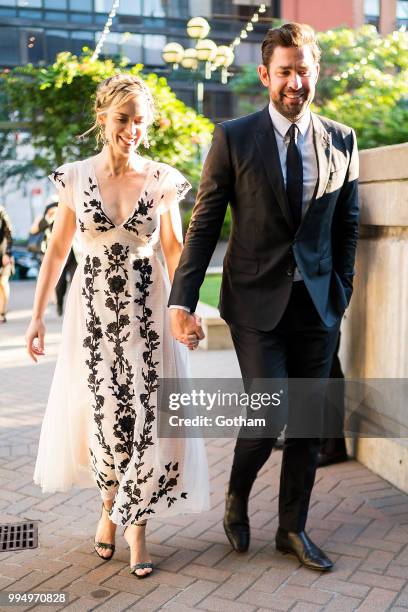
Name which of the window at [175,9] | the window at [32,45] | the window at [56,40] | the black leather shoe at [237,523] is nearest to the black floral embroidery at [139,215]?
the black leather shoe at [237,523]

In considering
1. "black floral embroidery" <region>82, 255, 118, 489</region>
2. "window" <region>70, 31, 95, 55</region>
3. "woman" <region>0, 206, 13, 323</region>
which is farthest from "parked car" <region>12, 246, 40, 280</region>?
"black floral embroidery" <region>82, 255, 118, 489</region>

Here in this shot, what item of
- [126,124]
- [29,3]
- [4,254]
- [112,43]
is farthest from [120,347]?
[112,43]

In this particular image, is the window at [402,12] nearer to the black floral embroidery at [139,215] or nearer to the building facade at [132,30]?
the building facade at [132,30]

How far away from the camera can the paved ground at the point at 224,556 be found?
304 centimetres

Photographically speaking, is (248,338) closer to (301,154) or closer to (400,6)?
(301,154)

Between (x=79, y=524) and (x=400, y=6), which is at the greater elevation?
(x=400, y=6)

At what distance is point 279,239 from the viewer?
3.14 meters

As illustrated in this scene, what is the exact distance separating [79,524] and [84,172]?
1751 millimetres

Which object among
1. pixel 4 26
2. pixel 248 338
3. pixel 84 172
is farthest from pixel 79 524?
pixel 4 26

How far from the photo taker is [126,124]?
3188 mm

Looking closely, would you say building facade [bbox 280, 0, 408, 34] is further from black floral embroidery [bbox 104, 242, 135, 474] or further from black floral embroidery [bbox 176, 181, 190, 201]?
black floral embroidery [bbox 104, 242, 135, 474]

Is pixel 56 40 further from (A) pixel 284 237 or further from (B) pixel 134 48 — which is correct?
(A) pixel 284 237

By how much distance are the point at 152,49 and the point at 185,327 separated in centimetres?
3449

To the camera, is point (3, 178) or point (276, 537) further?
point (3, 178)
